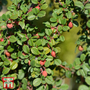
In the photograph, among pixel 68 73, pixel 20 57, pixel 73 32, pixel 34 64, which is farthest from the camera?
pixel 73 32

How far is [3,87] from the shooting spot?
97 centimetres

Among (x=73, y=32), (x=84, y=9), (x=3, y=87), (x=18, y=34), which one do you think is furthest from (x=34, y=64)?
(x=73, y=32)

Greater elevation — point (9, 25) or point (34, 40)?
point (9, 25)

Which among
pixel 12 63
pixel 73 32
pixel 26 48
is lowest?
pixel 73 32

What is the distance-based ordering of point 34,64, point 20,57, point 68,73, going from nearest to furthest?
point 34,64 < point 20,57 < point 68,73

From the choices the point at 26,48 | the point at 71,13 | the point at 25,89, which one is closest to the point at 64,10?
the point at 71,13

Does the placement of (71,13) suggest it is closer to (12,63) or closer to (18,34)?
(18,34)

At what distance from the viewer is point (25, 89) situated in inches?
38.6

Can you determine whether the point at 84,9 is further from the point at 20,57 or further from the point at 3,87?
the point at 3,87

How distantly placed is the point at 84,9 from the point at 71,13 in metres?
0.08

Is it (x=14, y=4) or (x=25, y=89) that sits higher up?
(x=14, y=4)

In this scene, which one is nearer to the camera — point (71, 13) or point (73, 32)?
point (71, 13)

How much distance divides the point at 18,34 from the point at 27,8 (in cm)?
18

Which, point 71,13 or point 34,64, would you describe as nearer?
point 34,64
